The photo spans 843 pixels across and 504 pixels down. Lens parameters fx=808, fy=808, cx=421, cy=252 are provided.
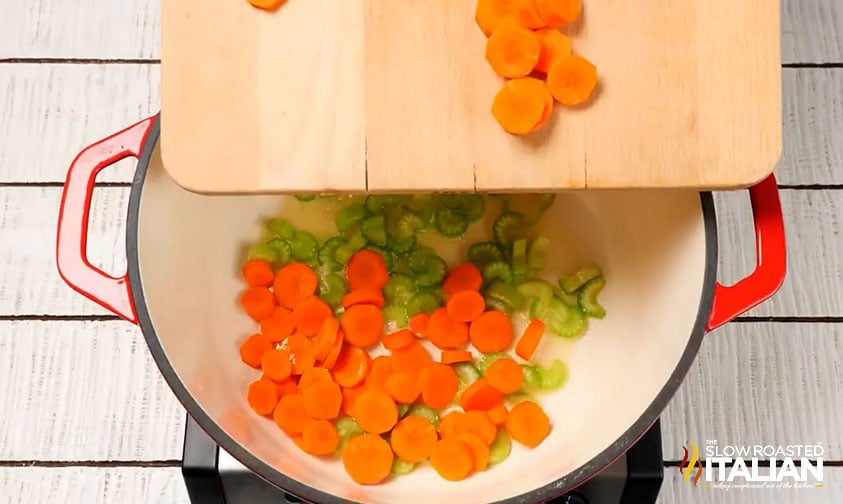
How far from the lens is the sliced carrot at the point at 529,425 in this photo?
96 centimetres

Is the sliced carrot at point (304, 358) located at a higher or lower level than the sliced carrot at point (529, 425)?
higher

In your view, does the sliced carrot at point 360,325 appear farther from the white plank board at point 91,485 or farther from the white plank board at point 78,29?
the white plank board at point 78,29

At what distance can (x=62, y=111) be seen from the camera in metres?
1.31

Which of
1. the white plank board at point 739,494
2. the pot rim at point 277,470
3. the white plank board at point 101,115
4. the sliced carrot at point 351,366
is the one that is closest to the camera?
the pot rim at point 277,470

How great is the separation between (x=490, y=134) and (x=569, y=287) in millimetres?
450

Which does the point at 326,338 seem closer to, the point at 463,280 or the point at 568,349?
the point at 463,280

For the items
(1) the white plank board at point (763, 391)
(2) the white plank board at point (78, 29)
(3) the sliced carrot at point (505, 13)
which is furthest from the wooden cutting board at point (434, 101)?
(2) the white plank board at point (78, 29)

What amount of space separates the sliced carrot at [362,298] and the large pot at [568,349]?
5.3 inches

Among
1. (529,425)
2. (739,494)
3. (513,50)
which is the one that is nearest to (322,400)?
(529,425)

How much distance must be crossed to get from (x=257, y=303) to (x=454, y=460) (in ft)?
1.07

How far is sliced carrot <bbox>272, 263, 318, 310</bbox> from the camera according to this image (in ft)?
3.44

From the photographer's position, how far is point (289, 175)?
0.65m

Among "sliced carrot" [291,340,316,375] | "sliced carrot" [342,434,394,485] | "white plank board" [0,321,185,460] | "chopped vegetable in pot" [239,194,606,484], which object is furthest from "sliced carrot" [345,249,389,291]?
"white plank board" [0,321,185,460]

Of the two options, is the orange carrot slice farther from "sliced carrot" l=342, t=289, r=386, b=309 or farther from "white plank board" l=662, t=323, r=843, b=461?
"white plank board" l=662, t=323, r=843, b=461
